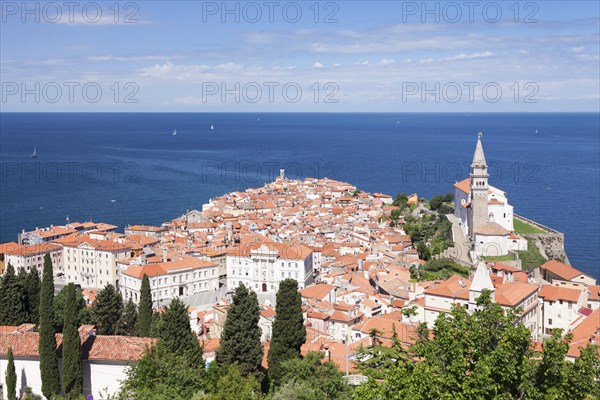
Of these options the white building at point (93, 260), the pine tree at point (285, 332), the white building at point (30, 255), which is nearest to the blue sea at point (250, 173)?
the white building at point (30, 255)

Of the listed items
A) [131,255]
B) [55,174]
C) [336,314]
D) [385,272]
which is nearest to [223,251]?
[131,255]

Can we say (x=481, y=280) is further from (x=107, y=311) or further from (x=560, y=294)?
(x=107, y=311)

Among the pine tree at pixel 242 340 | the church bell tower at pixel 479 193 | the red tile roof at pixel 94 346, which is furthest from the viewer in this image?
the church bell tower at pixel 479 193

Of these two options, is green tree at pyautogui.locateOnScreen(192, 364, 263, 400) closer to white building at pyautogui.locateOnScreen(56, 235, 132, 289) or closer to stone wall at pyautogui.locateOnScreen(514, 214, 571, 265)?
white building at pyautogui.locateOnScreen(56, 235, 132, 289)

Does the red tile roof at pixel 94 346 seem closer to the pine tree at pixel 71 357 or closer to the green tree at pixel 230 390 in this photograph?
the pine tree at pixel 71 357

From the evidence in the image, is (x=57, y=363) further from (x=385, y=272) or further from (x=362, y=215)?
(x=362, y=215)

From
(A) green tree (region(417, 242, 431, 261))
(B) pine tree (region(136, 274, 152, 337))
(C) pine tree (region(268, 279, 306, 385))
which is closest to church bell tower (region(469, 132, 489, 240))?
(A) green tree (region(417, 242, 431, 261))
